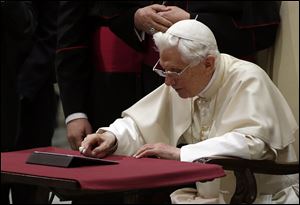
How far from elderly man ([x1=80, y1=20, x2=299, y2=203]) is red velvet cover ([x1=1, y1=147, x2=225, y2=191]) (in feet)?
0.54

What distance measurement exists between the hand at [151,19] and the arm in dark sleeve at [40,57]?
407 millimetres

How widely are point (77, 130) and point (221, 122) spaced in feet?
1.26

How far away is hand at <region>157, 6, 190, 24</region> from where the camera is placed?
1.83 meters

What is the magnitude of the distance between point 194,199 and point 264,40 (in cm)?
46

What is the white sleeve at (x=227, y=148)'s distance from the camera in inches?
71.5

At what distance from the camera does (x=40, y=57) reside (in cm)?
233

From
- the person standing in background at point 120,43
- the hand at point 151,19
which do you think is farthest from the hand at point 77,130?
the hand at point 151,19

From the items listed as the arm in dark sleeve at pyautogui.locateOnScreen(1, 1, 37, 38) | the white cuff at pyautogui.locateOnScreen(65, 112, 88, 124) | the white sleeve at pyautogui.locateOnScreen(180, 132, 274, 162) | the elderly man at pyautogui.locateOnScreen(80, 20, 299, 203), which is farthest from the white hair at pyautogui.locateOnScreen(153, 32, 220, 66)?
the arm in dark sleeve at pyautogui.locateOnScreen(1, 1, 37, 38)

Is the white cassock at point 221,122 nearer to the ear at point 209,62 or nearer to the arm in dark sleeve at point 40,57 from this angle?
the ear at point 209,62

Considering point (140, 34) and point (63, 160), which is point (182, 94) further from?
point (63, 160)

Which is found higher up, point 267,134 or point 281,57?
point 281,57

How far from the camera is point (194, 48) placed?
6.06ft

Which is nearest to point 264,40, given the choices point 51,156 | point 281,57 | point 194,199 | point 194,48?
point 281,57

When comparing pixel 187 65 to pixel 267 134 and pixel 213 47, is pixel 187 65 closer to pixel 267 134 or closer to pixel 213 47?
pixel 213 47
